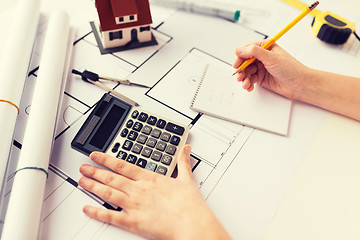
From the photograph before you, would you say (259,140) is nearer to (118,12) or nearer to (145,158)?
(145,158)

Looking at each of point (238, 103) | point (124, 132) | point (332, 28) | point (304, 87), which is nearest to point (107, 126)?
point (124, 132)

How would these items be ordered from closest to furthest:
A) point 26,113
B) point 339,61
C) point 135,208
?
point 135,208 < point 26,113 < point 339,61

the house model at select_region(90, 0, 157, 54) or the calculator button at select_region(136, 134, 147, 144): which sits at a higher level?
the house model at select_region(90, 0, 157, 54)

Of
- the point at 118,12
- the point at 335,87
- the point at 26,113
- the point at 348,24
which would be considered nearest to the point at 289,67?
the point at 335,87

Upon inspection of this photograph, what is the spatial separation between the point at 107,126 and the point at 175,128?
0.12 metres

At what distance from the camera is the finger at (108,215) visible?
47 centimetres

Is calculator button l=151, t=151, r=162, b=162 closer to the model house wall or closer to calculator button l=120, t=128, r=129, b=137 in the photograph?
calculator button l=120, t=128, r=129, b=137

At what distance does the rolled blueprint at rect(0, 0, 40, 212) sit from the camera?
52 cm

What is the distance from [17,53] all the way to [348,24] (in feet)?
2.46

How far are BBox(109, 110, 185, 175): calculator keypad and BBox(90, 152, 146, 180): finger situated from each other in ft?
0.04

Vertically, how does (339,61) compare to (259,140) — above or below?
above

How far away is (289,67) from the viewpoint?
644 mm

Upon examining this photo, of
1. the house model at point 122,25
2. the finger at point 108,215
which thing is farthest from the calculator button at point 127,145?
the house model at point 122,25

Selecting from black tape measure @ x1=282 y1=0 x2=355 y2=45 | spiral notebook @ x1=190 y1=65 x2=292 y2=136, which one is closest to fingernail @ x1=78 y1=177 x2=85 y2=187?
spiral notebook @ x1=190 y1=65 x2=292 y2=136
